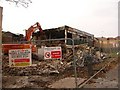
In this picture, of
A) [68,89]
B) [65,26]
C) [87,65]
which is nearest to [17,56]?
[68,89]

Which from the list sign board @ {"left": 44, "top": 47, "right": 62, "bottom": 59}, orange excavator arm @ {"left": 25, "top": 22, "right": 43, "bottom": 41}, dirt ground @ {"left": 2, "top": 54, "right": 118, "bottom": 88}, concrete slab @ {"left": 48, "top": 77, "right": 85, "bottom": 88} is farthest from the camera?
orange excavator arm @ {"left": 25, "top": 22, "right": 43, "bottom": 41}

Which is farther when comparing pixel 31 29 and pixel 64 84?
pixel 31 29

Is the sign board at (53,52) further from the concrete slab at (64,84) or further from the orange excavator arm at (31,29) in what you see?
Answer: the orange excavator arm at (31,29)

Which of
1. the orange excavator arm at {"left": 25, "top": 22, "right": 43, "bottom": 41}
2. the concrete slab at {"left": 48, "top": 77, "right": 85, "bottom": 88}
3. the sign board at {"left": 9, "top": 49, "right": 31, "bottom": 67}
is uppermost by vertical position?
the orange excavator arm at {"left": 25, "top": 22, "right": 43, "bottom": 41}

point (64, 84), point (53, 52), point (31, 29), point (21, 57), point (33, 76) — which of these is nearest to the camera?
point (64, 84)

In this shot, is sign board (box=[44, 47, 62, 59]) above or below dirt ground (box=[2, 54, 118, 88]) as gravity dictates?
above

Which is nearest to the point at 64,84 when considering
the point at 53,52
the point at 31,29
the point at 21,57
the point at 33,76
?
the point at 53,52

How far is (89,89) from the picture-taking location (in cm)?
1053

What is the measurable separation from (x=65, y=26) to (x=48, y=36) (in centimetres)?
376

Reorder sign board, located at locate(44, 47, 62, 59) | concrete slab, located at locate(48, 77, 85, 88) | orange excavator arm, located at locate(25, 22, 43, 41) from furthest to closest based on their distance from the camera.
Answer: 1. orange excavator arm, located at locate(25, 22, 43, 41)
2. sign board, located at locate(44, 47, 62, 59)
3. concrete slab, located at locate(48, 77, 85, 88)

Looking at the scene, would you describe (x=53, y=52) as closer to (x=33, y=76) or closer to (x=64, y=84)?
(x=64, y=84)

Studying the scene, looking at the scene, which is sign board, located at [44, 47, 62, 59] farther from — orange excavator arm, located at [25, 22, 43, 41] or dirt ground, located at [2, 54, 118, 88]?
orange excavator arm, located at [25, 22, 43, 41]

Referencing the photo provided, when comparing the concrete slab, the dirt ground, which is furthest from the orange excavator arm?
the concrete slab

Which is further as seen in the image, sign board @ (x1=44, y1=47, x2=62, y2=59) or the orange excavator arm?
the orange excavator arm
